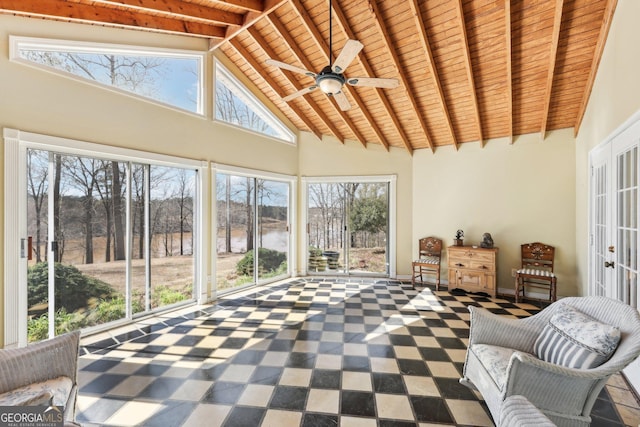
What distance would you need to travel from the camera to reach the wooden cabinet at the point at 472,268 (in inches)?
191

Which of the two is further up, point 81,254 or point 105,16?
point 105,16

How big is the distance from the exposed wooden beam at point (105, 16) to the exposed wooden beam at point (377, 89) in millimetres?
1924

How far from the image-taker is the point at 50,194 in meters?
3.08

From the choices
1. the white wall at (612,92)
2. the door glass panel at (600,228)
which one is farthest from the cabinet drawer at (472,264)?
the door glass panel at (600,228)

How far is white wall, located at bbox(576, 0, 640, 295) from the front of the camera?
2.36 meters

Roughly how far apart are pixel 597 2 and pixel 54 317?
21.0ft

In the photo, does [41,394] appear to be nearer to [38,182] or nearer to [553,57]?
[38,182]

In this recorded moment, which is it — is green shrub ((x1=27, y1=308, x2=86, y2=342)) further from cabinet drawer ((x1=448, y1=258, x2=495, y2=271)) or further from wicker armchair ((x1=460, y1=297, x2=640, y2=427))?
cabinet drawer ((x1=448, y1=258, x2=495, y2=271))

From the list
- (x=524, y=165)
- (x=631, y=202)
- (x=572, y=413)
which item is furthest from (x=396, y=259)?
(x=572, y=413)

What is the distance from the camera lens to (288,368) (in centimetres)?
264

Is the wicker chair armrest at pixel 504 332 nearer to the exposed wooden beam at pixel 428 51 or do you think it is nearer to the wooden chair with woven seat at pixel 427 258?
the exposed wooden beam at pixel 428 51

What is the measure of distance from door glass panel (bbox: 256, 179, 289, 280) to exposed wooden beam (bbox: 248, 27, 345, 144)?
59.7 inches

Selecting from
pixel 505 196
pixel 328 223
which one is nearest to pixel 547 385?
pixel 505 196

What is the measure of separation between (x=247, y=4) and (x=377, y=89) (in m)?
2.06
